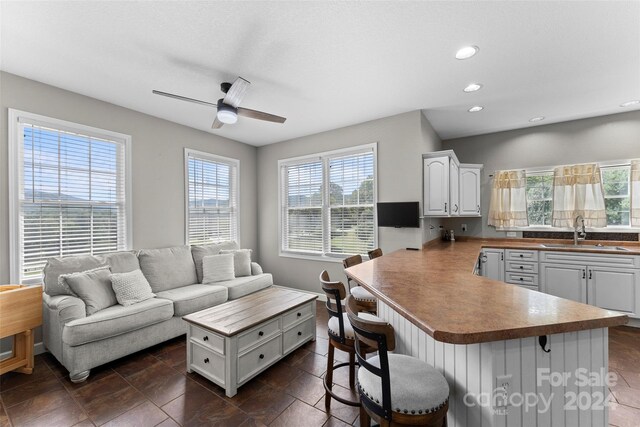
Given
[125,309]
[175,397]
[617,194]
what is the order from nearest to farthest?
1. [175,397]
2. [125,309]
3. [617,194]

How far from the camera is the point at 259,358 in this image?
7.75 ft

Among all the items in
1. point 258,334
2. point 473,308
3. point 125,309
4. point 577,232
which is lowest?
point 258,334

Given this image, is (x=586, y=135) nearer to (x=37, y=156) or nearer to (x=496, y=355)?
(x=496, y=355)

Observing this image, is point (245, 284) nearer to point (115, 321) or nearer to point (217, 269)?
point (217, 269)

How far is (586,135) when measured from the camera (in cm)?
399

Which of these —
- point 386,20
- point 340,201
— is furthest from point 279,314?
point 386,20

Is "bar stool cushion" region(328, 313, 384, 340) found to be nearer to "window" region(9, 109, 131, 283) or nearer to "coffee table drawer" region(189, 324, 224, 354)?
"coffee table drawer" region(189, 324, 224, 354)

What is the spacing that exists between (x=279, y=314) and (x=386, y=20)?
2623mm

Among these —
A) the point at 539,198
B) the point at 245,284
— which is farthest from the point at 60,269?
the point at 539,198

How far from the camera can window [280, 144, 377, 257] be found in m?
4.18

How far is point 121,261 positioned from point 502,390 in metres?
3.78

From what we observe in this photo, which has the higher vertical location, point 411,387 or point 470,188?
point 470,188

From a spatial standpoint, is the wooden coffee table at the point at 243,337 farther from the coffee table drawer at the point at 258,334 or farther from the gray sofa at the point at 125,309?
the gray sofa at the point at 125,309

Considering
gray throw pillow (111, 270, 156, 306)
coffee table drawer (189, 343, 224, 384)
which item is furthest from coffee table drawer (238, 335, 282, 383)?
gray throw pillow (111, 270, 156, 306)
